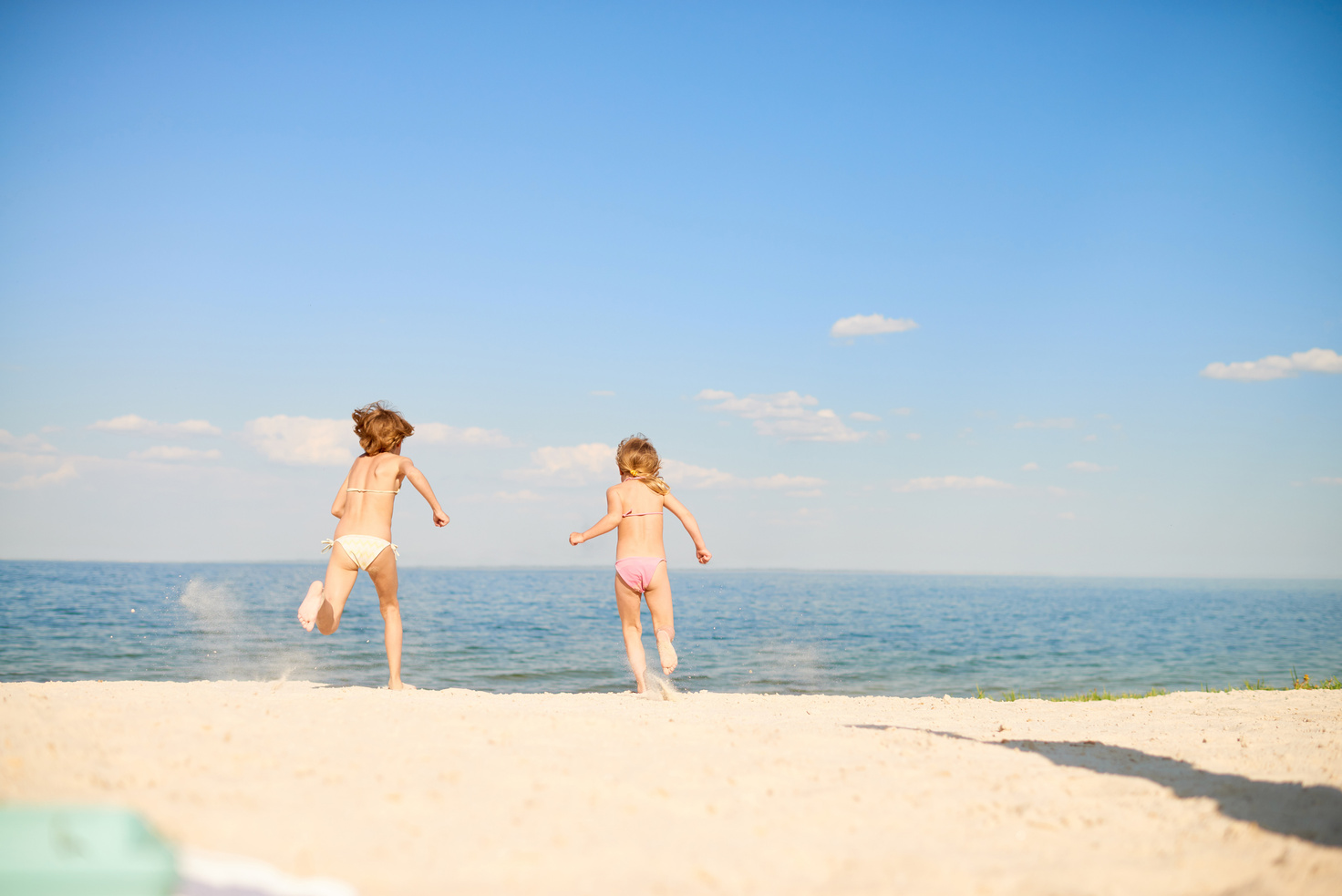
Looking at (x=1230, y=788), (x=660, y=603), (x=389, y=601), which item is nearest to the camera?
(x=1230, y=788)

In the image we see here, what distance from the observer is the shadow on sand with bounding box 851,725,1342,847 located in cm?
329

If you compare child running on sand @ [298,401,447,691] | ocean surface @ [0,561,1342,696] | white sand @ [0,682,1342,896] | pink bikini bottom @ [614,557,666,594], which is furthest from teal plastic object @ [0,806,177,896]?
ocean surface @ [0,561,1342,696]

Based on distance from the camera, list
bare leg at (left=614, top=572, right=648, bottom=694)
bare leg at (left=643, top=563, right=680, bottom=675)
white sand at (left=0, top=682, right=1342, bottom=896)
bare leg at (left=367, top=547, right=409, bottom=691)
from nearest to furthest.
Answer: white sand at (left=0, top=682, right=1342, bottom=896), bare leg at (left=367, top=547, right=409, bottom=691), bare leg at (left=643, top=563, right=680, bottom=675), bare leg at (left=614, top=572, right=648, bottom=694)

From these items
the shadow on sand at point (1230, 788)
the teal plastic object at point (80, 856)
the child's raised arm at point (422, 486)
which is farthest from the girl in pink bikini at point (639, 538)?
the teal plastic object at point (80, 856)

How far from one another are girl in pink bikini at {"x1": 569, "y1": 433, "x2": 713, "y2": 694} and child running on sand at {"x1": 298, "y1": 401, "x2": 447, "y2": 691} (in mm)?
1534

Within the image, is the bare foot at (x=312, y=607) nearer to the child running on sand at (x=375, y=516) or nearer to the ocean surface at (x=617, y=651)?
the child running on sand at (x=375, y=516)

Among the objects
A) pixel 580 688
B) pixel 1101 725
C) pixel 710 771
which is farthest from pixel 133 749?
pixel 580 688

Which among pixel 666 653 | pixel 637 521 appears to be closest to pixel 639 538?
pixel 637 521

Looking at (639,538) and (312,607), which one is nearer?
(312,607)

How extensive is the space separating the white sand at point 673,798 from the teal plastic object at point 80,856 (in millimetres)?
342

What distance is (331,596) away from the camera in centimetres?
656

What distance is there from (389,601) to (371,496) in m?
0.90

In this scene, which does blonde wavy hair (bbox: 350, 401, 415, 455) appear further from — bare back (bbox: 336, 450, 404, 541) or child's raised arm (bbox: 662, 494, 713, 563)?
child's raised arm (bbox: 662, 494, 713, 563)

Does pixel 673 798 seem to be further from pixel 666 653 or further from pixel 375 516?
pixel 375 516
